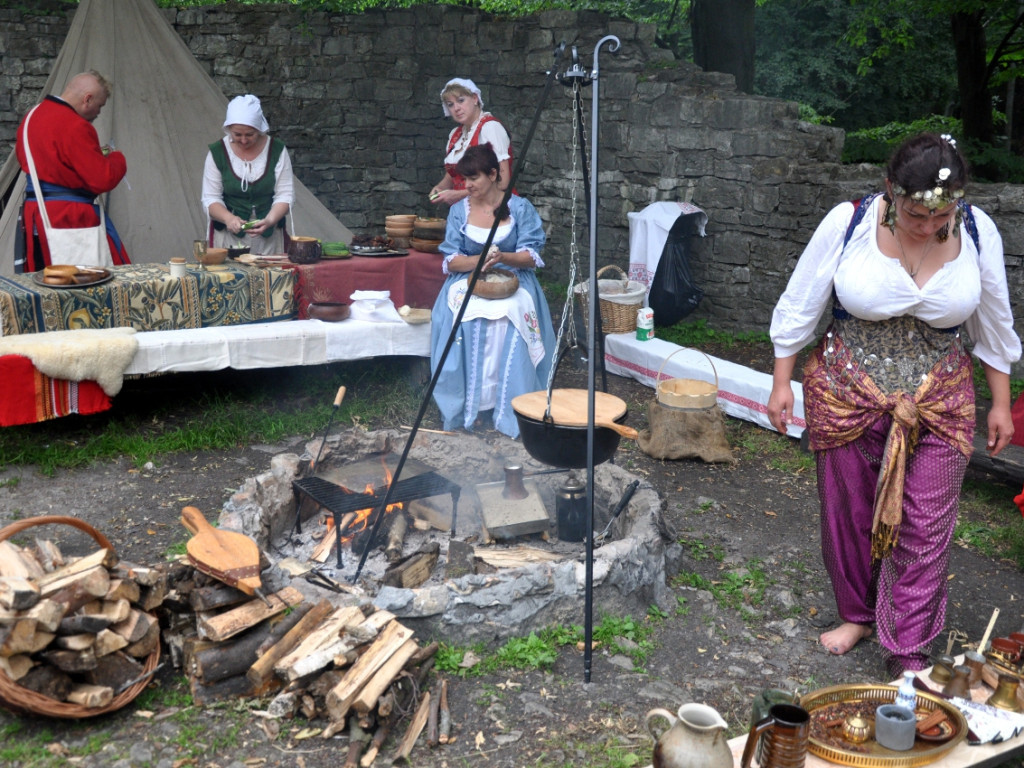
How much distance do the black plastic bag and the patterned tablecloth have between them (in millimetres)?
3109

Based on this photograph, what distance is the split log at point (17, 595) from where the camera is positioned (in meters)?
2.65

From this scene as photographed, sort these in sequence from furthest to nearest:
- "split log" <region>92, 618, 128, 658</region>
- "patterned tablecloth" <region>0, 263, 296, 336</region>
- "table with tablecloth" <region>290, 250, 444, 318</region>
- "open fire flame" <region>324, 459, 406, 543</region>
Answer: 1. "table with tablecloth" <region>290, 250, 444, 318</region>
2. "patterned tablecloth" <region>0, 263, 296, 336</region>
3. "open fire flame" <region>324, 459, 406, 543</region>
4. "split log" <region>92, 618, 128, 658</region>

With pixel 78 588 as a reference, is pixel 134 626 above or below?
below

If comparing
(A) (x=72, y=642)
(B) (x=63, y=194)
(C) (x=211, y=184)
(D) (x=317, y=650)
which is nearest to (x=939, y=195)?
(D) (x=317, y=650)

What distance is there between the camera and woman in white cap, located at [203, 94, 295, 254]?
6234mm

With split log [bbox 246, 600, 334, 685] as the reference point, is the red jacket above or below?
above

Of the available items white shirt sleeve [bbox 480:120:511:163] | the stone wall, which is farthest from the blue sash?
the stone wall

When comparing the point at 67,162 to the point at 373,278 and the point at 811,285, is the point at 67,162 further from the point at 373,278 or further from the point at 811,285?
the point at 811,285

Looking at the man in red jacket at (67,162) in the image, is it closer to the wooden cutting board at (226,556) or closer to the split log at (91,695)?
the wooden cutting board at (226,556)

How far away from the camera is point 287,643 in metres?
3.09

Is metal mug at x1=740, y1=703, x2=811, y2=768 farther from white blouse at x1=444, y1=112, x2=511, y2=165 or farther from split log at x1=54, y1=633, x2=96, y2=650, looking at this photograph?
white blouse at x1=444, y1=112, x2=511, y2=165

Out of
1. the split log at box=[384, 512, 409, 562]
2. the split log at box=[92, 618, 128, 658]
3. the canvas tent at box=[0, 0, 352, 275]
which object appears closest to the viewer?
the split log at box=[92, 618, 128, 658]

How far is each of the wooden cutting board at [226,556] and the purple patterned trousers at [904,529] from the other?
1986 mm

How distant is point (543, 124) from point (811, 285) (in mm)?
6454
